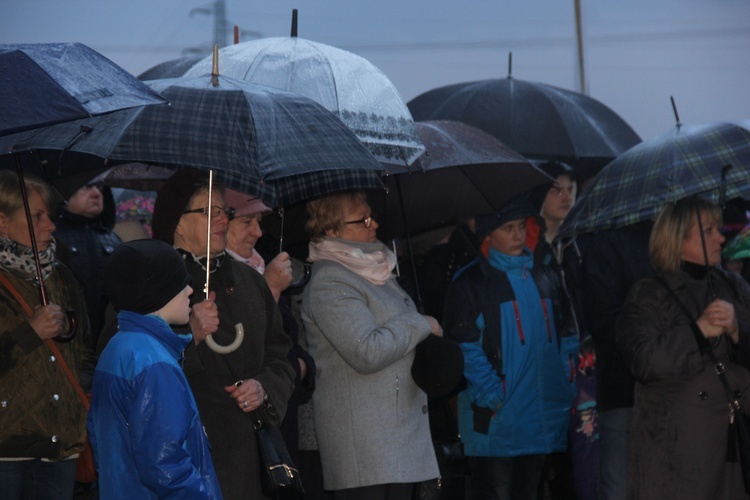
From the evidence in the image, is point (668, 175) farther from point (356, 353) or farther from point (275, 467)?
point (275, 467)

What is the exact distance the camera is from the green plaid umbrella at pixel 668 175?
222 inches

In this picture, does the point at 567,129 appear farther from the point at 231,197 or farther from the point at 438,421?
the point at 231,197

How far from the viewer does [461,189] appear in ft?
22.2

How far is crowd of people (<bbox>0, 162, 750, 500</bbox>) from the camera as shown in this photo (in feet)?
12.5

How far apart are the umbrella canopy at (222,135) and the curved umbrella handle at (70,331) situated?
2.71 ft

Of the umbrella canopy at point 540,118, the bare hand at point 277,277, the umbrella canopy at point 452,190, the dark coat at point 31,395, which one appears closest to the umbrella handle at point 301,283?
the bare hand at point 277,277

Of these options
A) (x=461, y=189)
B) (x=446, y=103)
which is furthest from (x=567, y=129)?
(x=461, y=189)

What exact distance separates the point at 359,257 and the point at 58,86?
1871mm

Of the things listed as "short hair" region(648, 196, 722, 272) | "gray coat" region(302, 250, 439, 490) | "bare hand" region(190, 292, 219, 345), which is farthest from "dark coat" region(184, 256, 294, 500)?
"short hair" region(648, 196, 722, 272)

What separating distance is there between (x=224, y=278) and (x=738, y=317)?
2.76 m

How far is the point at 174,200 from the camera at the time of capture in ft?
15.3

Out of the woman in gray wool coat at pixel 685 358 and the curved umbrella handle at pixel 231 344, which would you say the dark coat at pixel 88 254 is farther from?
the woman in gray wool coat at pixel 685 358

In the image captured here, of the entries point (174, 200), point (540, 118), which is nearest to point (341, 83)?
point (174, 200)

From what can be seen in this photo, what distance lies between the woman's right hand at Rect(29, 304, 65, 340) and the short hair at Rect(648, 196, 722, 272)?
308 cm
